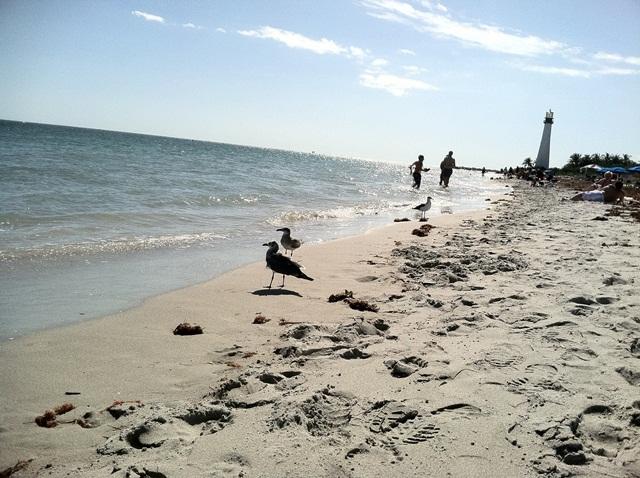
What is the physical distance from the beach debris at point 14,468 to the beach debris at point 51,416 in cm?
37

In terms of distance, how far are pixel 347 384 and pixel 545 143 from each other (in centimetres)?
7114

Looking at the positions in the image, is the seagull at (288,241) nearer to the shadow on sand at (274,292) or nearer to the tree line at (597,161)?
the shadow on sand at (274,292)

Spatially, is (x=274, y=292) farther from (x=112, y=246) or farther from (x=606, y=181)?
(x=606, y=181)

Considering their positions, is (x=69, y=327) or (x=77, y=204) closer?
(x=69, y=327)

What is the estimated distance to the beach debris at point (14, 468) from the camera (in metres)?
2.55

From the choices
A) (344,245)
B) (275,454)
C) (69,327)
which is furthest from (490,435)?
(344,245)

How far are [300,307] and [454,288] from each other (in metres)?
2.13

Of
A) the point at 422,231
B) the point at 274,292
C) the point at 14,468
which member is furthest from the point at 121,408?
the point at 422,231

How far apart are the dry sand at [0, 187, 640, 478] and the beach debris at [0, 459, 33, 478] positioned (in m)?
0.03

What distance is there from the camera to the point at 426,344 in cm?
410

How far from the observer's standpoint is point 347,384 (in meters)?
3.38

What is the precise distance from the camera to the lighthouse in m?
64.3

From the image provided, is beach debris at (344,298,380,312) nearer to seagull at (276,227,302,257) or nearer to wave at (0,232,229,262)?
seagull at (276,227,302,257)

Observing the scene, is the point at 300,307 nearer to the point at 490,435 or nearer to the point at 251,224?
the point at 490,435
